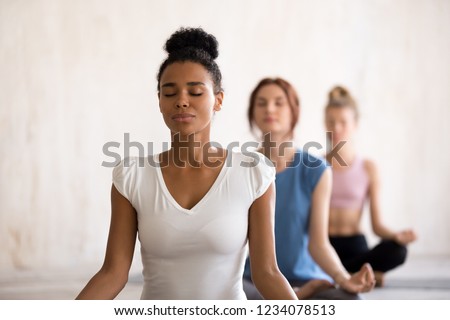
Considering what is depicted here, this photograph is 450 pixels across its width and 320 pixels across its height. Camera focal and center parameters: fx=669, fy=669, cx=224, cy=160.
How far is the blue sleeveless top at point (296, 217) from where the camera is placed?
2.16 metres

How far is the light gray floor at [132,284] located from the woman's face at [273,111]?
113 cm

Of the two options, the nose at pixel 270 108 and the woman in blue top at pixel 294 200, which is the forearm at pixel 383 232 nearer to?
the woman in blue top at pixel 294 200

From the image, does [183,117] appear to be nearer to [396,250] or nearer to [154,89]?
[396,250]

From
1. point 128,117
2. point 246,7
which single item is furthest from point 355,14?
point 128,117

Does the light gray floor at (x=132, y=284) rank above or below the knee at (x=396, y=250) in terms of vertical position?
below

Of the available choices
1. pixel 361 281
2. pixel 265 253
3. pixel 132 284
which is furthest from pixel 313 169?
pixel 132 284

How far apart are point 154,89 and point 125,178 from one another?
288 cm

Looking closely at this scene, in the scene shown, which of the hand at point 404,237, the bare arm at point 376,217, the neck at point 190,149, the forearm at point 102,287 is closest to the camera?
the forearm at point 102,287

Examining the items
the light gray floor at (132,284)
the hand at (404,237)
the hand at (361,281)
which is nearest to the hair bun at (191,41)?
the hand at (361,281)

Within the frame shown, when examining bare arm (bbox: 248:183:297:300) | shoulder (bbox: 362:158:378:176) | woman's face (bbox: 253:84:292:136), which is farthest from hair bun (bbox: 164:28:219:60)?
shoulder (bbox: 362:158:378:176)
